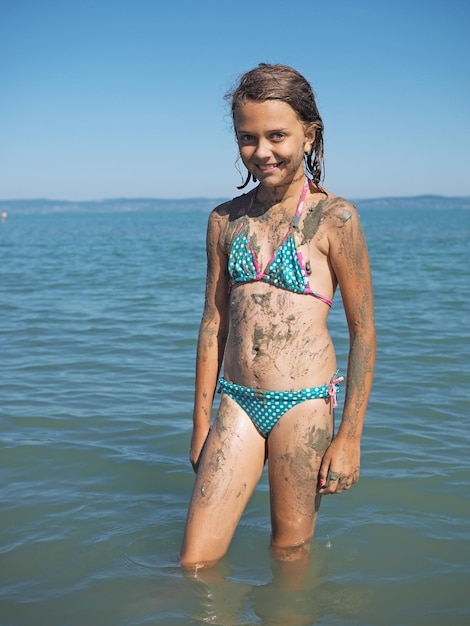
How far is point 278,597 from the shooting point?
11.1ft

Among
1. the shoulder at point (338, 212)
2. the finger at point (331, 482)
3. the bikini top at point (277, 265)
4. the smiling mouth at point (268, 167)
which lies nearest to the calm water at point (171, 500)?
the finger at point (331, 482)

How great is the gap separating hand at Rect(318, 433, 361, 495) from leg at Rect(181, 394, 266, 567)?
294 mm

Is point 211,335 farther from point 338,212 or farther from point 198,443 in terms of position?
point 338,212

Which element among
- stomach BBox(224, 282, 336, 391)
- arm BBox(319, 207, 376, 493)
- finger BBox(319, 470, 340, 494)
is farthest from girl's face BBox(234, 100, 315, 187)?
finger BBox(319, 470, 340, 494)

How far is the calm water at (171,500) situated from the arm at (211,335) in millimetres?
658

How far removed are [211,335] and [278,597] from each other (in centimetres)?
123

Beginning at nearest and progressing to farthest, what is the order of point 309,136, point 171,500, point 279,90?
point 279,90 → point 309,136 → point 171,500

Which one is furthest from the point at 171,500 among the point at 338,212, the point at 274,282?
the point at 338,212

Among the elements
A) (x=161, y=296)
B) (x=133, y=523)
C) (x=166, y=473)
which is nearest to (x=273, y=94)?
(x=133, y=523)

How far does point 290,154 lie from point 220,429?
119 cm

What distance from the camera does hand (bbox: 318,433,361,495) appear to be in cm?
313

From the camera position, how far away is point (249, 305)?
10.5 ft

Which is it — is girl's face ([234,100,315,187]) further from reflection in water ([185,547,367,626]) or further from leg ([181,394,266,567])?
reflection in water ([185,547,367,626])

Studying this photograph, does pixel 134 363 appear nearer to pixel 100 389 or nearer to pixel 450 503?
pixel 100 389
